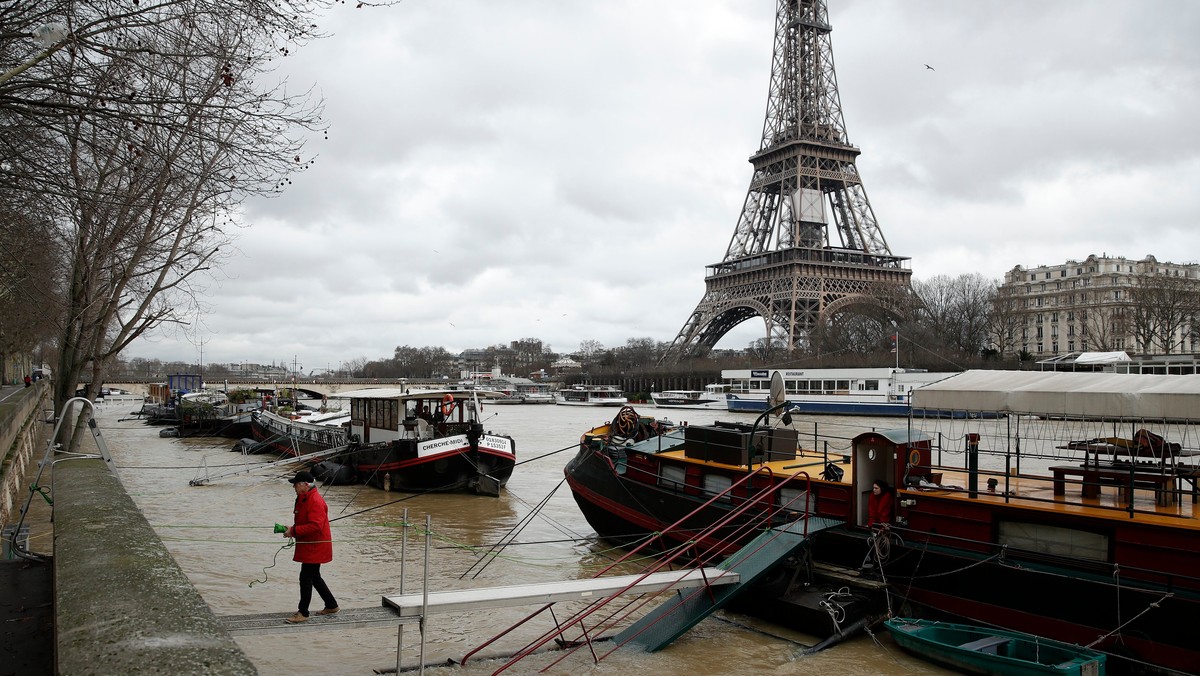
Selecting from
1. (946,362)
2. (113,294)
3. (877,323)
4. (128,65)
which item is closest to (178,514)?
(113,294)

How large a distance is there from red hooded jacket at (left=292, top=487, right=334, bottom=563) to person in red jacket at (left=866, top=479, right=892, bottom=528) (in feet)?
25.9

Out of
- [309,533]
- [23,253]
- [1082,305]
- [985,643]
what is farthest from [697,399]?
[309,533]

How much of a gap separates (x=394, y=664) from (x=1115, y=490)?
35.8 ft

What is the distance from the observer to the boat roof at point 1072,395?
10938 mm

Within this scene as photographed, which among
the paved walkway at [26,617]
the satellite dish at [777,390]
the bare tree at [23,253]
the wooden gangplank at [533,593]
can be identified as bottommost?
the wooden gangplank at [533,593]

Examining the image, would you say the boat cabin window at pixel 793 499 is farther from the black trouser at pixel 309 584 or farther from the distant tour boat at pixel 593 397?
the distant tour boat at pixel 593 397

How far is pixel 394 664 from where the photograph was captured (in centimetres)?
1047

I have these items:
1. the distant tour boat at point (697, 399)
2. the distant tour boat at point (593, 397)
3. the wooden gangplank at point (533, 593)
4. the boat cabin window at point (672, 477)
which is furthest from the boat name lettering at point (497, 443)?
the distant tour boat at point (593, 397)

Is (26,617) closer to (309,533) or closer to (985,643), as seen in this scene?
(309,533)

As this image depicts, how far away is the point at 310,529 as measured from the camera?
845 centimetres

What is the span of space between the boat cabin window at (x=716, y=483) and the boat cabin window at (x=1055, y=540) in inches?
199

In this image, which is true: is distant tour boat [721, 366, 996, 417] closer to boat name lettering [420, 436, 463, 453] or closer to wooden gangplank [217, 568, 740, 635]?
boat name lettering [420, 436, 463, 453]

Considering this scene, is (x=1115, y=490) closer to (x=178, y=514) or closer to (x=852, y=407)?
(x=178, y=514)

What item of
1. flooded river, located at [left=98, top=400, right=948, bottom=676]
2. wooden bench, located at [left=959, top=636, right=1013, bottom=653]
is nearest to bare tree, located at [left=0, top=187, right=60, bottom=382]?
flooded river, located at [left=98, top=400, right=948, bottom=676]
